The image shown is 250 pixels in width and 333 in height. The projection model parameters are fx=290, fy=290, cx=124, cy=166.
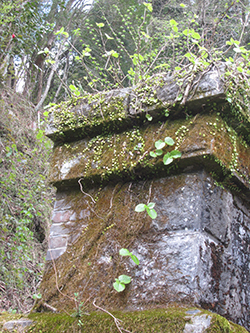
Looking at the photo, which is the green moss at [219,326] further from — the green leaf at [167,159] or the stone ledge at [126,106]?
the stone ledge at [126,106]

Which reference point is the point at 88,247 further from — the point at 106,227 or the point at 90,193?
the point at 90,193

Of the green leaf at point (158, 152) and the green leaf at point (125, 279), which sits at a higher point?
the green leaf at point (158, 152)

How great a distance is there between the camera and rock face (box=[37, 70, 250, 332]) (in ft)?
4.24

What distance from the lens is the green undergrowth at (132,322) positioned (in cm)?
105

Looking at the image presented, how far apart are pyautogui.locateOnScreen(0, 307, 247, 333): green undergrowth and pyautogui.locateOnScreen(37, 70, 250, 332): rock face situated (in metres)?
0.08

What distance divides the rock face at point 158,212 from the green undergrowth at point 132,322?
0.08 metres

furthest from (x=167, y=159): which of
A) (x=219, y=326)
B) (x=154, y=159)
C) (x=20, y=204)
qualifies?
(x=20, y=204)

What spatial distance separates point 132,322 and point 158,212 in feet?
1.64

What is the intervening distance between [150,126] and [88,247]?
28.9 inches

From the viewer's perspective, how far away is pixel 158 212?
143 centimetres

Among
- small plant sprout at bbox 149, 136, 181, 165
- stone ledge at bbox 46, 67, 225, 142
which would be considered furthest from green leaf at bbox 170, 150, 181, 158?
stone ledge at bbox 46, 67, 225, 142

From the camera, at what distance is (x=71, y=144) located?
6.17ft

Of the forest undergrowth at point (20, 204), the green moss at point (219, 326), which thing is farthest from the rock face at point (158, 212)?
the forest undergrowth at point (20, 204)

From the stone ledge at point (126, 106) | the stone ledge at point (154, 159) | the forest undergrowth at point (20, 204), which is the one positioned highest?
the stone ledge at point (126, 106)
